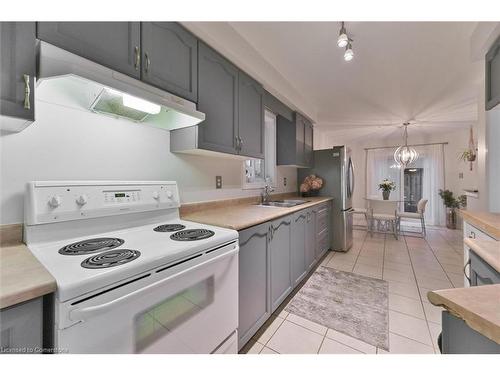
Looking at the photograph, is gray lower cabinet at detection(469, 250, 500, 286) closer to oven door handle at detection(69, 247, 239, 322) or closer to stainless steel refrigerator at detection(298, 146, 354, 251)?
oven door handle at detection(69, 247, 239, 322)

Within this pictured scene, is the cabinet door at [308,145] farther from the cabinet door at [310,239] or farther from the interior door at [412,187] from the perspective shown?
the interior door at [412,187]

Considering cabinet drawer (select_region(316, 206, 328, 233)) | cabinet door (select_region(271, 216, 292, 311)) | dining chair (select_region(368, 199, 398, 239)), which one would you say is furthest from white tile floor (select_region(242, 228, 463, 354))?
cabinet drawer (select_region(316, 206, 328, 233))

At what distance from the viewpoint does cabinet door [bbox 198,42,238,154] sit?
4.76ft

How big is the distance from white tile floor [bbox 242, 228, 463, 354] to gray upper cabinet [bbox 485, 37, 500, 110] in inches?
66.8

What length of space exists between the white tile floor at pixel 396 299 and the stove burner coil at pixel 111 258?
3.55 ft

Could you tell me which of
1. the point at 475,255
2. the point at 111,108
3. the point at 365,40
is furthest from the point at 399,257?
the point at 111,108

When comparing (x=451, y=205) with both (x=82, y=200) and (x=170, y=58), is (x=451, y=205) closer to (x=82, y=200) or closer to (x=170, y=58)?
(x=170, y=58)

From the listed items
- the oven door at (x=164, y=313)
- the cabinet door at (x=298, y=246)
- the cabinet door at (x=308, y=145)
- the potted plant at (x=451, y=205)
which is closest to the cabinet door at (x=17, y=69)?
the oven door at (x=164, y=313)

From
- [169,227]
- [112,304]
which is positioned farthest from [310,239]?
[112,304]

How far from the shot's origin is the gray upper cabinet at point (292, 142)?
2928 mm

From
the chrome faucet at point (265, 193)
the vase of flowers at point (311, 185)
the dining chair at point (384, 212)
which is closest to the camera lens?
the chrome faucet at point (265, 193)

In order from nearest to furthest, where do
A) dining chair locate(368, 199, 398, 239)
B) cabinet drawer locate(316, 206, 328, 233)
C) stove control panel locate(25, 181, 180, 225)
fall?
stove control panel locate(25, 181, 180, 225), cabinet drawer locate(316, 206, 328, 233), dining chair locate(368, 199, 398, 239)

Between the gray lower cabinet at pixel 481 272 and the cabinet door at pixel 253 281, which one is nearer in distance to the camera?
the gray lower cabinet at pixel 481 272

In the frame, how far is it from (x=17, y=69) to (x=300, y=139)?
2867mm
